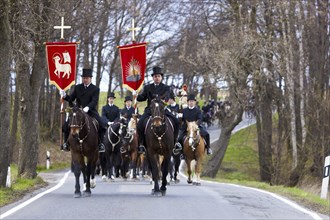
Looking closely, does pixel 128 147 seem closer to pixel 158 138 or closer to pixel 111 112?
pixel 111 112

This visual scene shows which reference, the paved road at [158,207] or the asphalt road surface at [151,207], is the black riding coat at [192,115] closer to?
the asphalt road surface at [151,207]

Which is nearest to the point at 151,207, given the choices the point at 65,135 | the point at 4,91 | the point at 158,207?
the point at 158,207

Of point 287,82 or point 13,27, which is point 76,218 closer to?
A: point 13,27

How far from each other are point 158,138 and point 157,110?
87cm

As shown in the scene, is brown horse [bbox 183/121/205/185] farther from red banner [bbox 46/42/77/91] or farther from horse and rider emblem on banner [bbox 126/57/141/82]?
red banner [bbox 46/42/77/91]

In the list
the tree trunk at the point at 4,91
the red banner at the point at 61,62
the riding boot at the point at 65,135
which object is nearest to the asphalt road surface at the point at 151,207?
the riding boot at the point at 65,135

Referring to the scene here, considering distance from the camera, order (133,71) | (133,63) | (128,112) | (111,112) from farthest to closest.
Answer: (128,112) < (111,112) < (133,71) < (133,63)

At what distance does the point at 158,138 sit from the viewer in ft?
59.3

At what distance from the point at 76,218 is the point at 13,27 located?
893cm

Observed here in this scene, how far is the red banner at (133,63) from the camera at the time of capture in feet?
72.0

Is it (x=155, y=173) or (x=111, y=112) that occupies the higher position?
(x=111, y=112)

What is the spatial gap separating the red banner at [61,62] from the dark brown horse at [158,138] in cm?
401

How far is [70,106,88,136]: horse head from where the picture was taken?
56.2 ft

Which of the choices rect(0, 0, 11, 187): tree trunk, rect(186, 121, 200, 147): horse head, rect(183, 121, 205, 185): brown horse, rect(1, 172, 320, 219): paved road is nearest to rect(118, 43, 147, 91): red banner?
rect(186, 121, 200, 147): horse head
